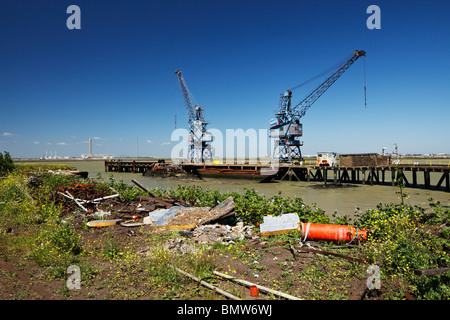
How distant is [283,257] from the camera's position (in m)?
6.01

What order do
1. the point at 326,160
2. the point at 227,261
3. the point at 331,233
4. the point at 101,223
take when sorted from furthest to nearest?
the point at 326,160 < the point at 101,223 < the point at 331,233 < the point at 227,261

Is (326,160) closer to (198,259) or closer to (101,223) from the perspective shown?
(101,223)

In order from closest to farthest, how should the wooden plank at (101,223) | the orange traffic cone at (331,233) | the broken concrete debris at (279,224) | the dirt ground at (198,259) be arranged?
1. the dirt ground at (198,259)
2. the orange traffic cone at (331,233)
3. the broken concrete debris at (279,224)
4. the wooden plank at (101,223)

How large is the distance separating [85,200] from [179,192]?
414 cm

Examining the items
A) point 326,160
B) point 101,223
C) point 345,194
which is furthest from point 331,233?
point 326,160

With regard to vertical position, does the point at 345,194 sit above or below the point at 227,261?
below

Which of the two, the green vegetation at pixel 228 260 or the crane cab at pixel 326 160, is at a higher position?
the crane cab at pixel 326 160

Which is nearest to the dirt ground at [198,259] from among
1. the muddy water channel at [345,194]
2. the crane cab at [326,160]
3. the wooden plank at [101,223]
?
the wooden plank at [101,223]

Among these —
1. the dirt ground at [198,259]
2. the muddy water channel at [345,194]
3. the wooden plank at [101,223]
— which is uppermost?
the wooden plank at [101,223]

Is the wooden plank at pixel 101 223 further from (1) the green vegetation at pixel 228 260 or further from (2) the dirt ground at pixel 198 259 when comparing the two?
(1) the green vegetation at pixel 228 260

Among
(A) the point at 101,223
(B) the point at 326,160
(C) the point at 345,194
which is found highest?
(B) the point at 326,160

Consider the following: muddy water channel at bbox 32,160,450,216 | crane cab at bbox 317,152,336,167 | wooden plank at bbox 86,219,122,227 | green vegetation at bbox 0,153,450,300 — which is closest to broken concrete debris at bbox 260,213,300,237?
green vegetation at bbox 0,153,450,300

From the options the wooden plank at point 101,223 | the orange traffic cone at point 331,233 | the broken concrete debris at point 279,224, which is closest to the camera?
the orange traffic cone at point 331,233
